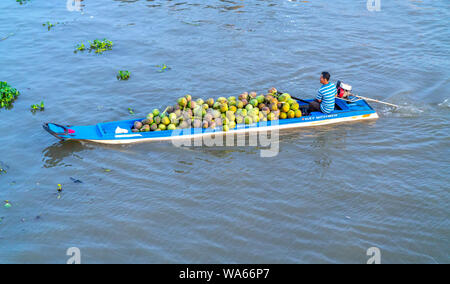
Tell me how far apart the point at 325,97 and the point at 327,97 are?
0.15 feet

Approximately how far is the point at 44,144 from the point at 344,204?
652 centimetres

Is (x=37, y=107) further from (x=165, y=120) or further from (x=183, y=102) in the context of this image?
(x=183, y=102)

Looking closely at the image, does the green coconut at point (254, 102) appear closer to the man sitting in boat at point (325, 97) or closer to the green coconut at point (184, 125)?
the man sitting in boat at point (325, 97)

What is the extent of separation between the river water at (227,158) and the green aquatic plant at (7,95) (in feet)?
0.82

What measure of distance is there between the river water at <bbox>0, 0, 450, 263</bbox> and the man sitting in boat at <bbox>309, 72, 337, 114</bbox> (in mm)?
533

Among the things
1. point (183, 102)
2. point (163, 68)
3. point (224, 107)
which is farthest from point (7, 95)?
point (224, 107)

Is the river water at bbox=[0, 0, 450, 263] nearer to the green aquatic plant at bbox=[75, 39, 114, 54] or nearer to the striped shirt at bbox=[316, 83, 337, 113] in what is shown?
the green aquatic plant at bbox=[75, 39, 114, 54]

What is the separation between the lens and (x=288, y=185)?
8078 mm

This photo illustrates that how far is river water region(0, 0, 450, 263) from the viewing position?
22.3ft

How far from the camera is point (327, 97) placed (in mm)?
9641

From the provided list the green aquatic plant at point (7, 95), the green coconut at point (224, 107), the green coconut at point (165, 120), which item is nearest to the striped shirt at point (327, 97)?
the green coconut at point (224, 107)

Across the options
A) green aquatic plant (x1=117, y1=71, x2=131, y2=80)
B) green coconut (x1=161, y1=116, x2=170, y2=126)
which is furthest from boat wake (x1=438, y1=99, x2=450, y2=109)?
green aquatic plant (x1=117, y1=71, x2=131, y2=80)
